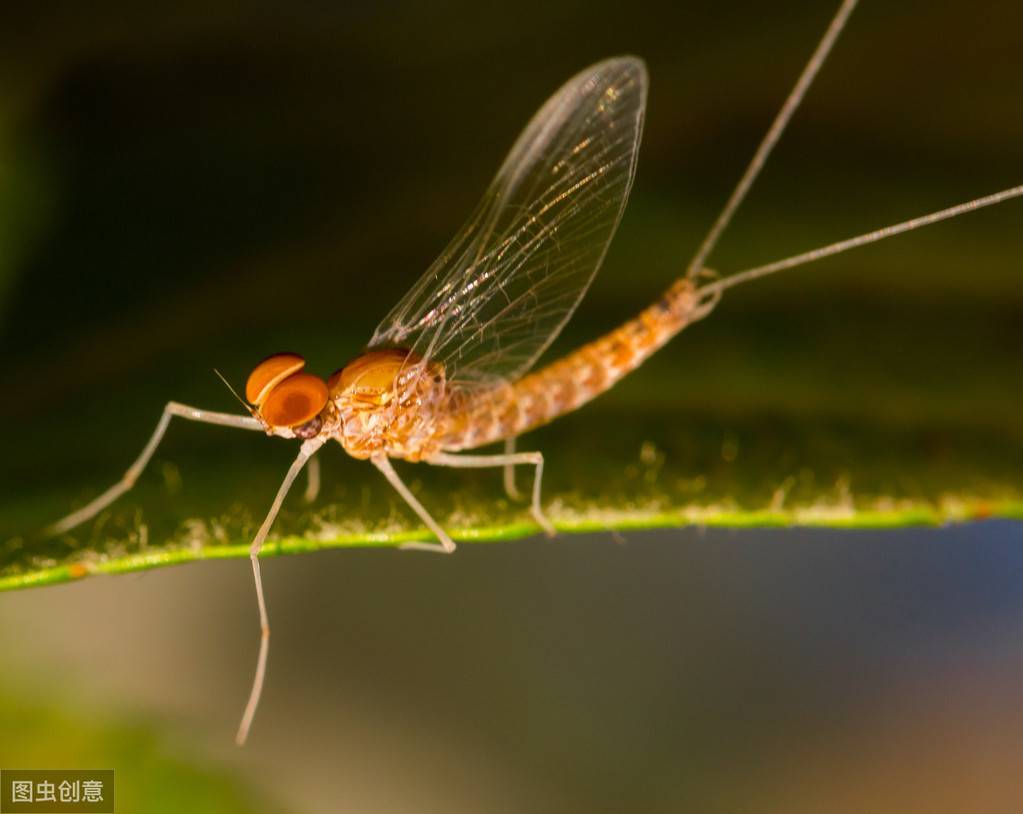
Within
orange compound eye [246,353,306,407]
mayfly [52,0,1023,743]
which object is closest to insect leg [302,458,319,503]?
mayfly [52,0,1023,743]

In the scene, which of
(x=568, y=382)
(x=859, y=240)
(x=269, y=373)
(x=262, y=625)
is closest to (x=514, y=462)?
(x=568, y=382)

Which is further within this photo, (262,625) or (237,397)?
(262,625)

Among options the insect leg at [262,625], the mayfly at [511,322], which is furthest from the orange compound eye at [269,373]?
the insect leg at [262,625]

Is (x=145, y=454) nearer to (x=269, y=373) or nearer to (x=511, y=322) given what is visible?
(x=269, y=373)

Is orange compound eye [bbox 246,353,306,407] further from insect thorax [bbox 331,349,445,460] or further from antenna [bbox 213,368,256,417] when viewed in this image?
insect thorax [bbox 331,349,445,460]

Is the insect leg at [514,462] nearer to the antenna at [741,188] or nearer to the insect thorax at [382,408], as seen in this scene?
the insect thorax at [382,408]

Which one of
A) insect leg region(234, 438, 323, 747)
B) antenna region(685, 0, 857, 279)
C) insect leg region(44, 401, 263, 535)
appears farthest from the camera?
antenna region(685, 0, 857, 279)

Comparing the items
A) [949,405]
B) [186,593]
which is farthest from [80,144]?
[949,405]
